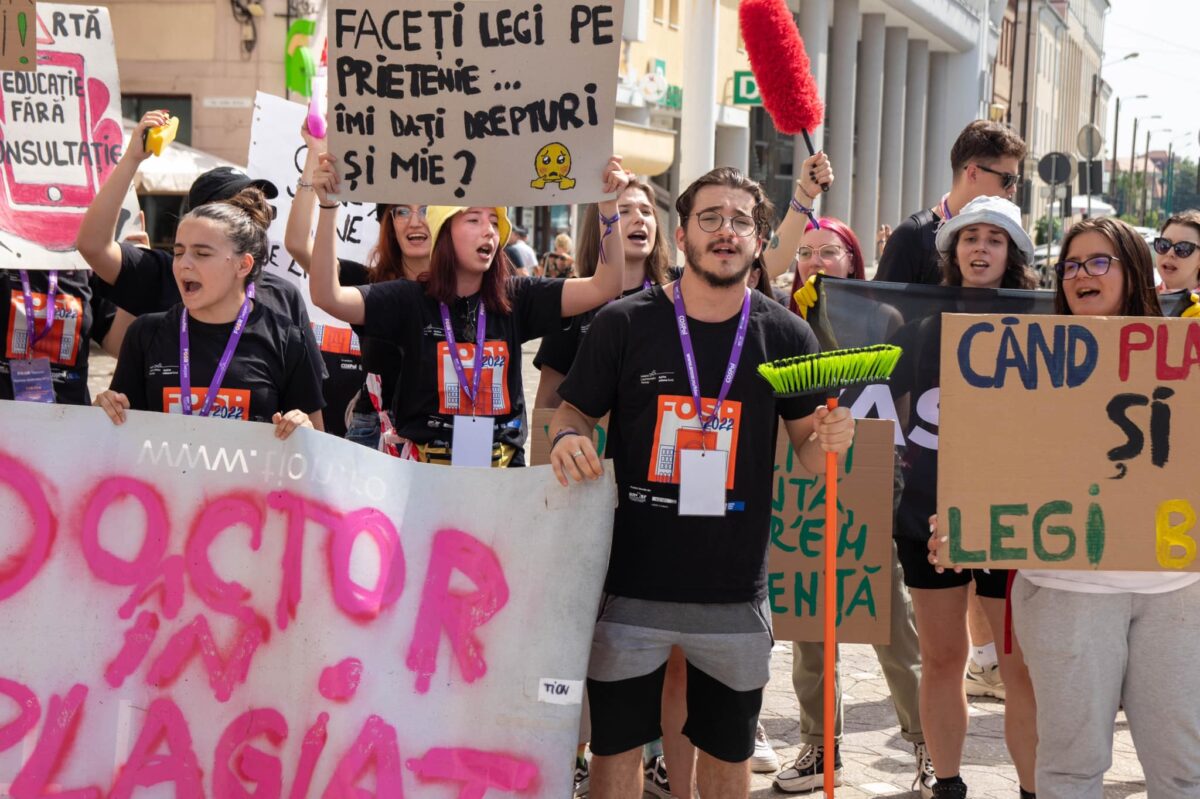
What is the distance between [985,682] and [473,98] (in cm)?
363

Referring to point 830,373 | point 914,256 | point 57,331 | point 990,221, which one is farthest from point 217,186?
point 830,373

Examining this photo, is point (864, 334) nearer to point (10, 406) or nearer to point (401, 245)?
point (401, 245)

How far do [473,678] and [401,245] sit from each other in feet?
6.75

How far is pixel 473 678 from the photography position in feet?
12.7

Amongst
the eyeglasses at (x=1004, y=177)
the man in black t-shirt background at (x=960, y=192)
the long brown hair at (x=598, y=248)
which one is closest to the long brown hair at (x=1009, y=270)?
the man in black t-shirt background at (x=960, y=192)

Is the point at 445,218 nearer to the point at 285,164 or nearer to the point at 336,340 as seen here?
the point at 336,340

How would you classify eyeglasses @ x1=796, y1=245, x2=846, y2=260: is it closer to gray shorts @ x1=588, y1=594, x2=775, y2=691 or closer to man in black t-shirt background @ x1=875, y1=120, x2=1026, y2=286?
man in black t-shirt background @ x1=875, y1=120, x2=1026, y2=286

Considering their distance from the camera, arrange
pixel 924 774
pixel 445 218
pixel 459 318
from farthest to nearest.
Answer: pixel 924 774 < pixel 445 218 < pixel 459 318

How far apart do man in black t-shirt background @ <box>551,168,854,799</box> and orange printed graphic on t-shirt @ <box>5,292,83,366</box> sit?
2.37 meters

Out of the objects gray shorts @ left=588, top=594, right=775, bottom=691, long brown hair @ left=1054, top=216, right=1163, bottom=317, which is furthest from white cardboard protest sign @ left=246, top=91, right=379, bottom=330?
long brown hair @ left=1054, top=216, right=1163, bottom=317

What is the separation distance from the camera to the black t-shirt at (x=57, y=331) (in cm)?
539

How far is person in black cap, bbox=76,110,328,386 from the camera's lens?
4.73 m

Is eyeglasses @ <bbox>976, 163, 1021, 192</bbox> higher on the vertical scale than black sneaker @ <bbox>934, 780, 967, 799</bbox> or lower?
higher

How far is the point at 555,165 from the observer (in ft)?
14.5
